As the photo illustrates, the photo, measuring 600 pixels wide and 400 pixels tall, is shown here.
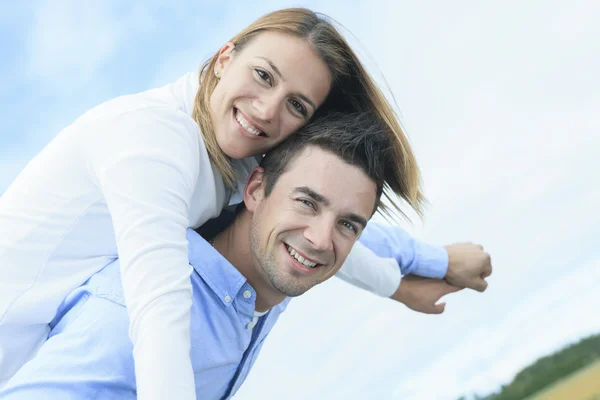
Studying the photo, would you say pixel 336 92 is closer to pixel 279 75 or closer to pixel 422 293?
pixel 279 75

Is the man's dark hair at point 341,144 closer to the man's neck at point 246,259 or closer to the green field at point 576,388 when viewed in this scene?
the man's neck at point 246,259

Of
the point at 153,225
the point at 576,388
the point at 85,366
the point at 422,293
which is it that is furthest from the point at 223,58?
the point at 576,388

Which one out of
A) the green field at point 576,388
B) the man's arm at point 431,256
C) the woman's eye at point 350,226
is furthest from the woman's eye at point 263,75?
the green field at point 576,388

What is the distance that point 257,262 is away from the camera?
1.62m

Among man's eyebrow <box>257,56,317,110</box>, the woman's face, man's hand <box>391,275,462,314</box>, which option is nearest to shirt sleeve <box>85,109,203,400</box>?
the woman's face

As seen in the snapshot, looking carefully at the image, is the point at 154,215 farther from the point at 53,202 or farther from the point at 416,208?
the point at 416,208

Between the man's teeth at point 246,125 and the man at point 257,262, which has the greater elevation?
the man's teeth at point 246,125

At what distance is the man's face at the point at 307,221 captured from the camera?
5.24 feet

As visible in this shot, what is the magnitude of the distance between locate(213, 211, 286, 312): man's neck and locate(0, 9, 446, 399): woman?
6 centimetres

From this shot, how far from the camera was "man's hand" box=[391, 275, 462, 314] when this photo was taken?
7.76 feet

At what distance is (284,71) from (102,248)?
524mm

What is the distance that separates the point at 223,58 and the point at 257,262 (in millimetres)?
475

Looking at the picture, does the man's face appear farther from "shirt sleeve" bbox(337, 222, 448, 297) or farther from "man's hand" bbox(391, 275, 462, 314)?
"man's hand" bbox(391, 275, 462, 314)

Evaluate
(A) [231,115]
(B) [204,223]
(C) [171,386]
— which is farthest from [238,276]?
(C) [171,386]
